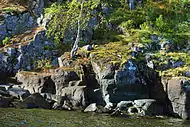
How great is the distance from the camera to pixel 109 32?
37938mm

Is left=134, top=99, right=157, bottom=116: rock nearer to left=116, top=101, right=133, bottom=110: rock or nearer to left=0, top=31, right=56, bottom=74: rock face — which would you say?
left=116, top=101, right=133, bottom=110: rock

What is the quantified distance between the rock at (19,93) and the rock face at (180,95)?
1175 centimetres

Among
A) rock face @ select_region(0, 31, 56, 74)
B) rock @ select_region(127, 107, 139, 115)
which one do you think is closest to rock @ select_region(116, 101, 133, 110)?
rock @ select_region(127, 107, 139, 115)

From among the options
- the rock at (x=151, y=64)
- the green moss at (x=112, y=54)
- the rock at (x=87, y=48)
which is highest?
the rock at (x=87, y=48)

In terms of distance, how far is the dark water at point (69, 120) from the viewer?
2016 cm

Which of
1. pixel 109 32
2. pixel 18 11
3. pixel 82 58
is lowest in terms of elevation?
pixel 82 58

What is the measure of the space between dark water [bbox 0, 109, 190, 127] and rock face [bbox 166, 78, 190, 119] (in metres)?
1.37

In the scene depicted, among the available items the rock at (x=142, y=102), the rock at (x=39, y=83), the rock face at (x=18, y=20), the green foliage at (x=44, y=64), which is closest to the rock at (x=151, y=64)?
the rock at (x=142, y=102)

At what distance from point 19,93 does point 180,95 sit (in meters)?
13.1

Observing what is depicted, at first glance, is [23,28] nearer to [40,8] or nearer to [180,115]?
[40,8]

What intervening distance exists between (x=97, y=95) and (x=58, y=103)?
3414mm

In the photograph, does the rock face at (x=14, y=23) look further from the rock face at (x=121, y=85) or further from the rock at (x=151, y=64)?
the rock at (x=151, y=64)

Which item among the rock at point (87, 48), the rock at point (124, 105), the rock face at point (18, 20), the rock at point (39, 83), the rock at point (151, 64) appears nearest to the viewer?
the rock at point (124, 105)

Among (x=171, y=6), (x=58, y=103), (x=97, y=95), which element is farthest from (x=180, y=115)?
(x=171, y=6)
